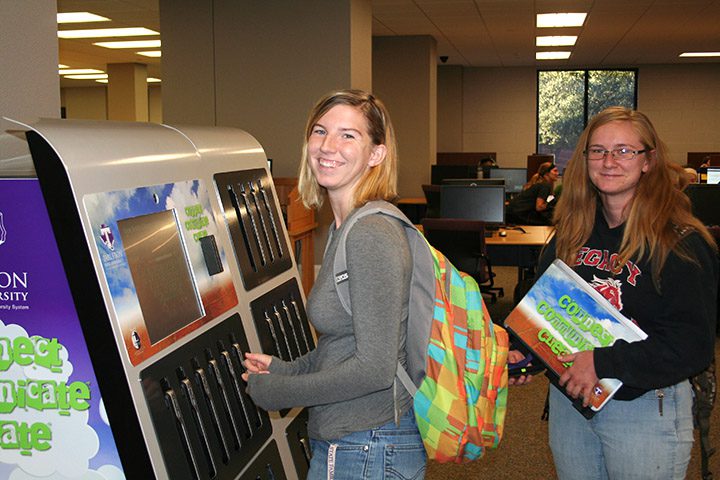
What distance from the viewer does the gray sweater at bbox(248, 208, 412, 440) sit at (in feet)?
4.68

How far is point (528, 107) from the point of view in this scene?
16.4m

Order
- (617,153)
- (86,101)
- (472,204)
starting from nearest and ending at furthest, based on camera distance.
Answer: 1. (617,153)
2. (472,204)
3. (86,101)

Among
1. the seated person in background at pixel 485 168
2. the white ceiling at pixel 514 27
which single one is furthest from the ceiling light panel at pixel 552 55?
the seated person in background at pixel 485 168

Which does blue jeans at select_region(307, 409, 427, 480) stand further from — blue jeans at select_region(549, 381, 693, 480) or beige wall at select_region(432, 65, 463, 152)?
beige wall at select_region(432, 65, 463, 152)

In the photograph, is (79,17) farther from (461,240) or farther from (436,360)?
(436,360)

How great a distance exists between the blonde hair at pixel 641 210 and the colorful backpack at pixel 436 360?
0.58 m

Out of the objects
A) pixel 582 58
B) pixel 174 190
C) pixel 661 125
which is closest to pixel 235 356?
pixel 174 190

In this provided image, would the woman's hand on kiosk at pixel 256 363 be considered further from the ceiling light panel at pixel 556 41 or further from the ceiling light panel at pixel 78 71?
the ceiling light panel at pixel 78 71

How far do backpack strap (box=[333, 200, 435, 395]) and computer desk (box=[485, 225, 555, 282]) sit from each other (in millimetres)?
4957

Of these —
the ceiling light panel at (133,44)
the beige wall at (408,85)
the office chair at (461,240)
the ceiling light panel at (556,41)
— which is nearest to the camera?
the office chair at (461,240)

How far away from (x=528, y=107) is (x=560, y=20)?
6.37 m

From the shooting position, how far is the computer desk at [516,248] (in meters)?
6.45

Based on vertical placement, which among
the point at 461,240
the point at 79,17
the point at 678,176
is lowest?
the point at 461,240

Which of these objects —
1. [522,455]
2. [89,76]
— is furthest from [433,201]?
[89,76]
